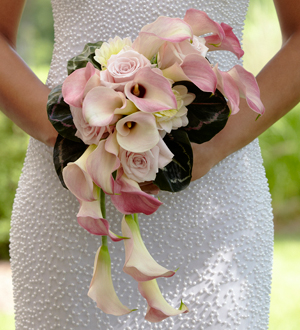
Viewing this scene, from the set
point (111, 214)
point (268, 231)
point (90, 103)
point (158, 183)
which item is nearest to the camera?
point (90, 103)

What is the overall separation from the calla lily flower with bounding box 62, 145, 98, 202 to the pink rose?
0.41 ft

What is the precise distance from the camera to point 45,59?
10766mm

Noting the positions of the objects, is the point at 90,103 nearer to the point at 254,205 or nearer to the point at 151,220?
the point at 151,220

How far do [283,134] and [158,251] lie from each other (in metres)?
5.73

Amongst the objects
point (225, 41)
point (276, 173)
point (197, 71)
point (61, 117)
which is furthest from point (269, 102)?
point (276, 173)

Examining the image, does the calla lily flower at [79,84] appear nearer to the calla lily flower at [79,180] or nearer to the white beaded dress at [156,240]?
the calla lily flower at [79,180]

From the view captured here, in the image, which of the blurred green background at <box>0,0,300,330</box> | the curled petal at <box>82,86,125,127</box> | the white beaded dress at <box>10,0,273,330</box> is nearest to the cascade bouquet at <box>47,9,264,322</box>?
the curled petal at <box>82,86,125,127</box>

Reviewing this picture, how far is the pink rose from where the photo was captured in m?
0.62

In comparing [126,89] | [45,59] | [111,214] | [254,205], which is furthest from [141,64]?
[45,59]

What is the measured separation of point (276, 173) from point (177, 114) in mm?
5921

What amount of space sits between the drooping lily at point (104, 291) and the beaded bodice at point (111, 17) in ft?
1.77

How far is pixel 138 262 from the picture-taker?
0.60 meters

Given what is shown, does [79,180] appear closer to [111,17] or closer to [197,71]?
[197,71]

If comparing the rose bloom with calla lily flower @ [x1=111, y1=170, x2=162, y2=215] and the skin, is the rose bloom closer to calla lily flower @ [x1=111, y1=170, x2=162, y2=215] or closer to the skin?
calla lily flower @ [x1=111, y1=170, x2=162, y2=215]
